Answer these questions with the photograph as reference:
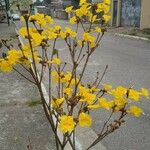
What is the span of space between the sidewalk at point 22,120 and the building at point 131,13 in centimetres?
2326

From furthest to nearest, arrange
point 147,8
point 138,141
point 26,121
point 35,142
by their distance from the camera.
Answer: point 147,8 → point 26,121 → point 138,141 → point 35,142

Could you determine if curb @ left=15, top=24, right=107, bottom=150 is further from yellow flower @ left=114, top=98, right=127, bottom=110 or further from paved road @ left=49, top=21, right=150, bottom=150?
yellow flower @ left=114, top=98, right=127, bottom=110

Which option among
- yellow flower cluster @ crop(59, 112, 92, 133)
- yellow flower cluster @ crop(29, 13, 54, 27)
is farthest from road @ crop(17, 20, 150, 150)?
yellow flower cluster @ crop(59, 112, 92, 133)

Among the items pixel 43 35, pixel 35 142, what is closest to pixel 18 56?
pixel 43 35

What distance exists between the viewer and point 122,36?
92.2 ft

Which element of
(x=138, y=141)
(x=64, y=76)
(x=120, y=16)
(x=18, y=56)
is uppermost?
(x=18, y=56)

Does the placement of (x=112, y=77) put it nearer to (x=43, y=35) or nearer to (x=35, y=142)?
(x=35, y=142)

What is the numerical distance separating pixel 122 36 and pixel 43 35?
83.7 ft

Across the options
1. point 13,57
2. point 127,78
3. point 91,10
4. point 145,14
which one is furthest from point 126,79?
point 145,14

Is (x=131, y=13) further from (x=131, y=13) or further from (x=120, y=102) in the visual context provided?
(x=120, y=102)

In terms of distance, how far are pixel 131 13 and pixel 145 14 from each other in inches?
149

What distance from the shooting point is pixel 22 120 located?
687 centimetres

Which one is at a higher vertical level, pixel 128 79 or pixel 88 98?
pixel 88 98

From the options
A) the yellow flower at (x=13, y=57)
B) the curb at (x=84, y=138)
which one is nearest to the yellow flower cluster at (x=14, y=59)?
the yellow flower at (x=13, y=57)
